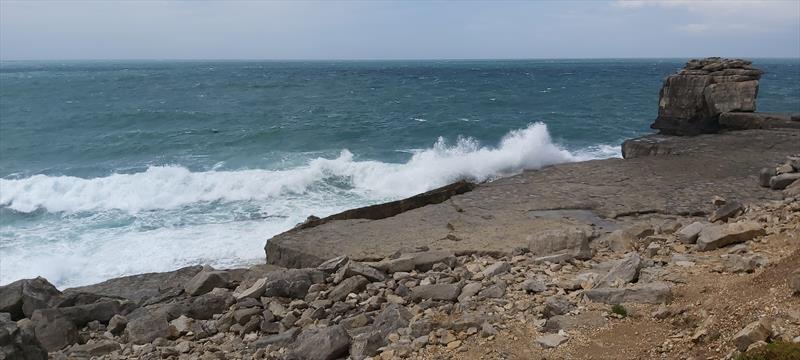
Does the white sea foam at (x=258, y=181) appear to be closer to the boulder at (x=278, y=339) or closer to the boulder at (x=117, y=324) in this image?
the boulder at (x=117, y=324)

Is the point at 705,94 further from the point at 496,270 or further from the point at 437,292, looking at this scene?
the point at 437,292

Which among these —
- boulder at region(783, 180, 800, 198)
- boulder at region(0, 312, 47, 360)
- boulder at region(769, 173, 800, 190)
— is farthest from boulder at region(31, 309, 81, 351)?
boulder at region(769, 173, 800, 190)

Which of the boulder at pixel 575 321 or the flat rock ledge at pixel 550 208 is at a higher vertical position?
A: the boulder at pixel 575 321

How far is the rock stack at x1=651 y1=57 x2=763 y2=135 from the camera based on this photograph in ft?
77.9

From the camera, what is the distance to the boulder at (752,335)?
4.89 meters

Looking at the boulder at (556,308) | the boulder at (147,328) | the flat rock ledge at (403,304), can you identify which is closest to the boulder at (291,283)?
the flat rock ledge at (403,304)

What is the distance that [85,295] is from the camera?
31.9 feet

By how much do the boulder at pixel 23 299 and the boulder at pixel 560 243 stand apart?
25.2ft

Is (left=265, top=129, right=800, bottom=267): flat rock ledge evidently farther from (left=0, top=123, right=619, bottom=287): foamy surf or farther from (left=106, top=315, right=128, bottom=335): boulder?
(left=106, top=315, right=128, bottom=335): boulder

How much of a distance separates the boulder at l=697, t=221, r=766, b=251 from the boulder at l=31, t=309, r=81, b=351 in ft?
29.4

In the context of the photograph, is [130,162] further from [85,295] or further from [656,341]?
[656,341]

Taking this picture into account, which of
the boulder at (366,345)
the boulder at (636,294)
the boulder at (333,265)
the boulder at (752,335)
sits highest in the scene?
the boulder at (752,335)

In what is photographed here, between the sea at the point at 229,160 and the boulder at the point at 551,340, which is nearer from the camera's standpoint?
the boulder at the point at 551,340

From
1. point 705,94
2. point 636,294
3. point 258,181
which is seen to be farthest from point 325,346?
point 705,94
